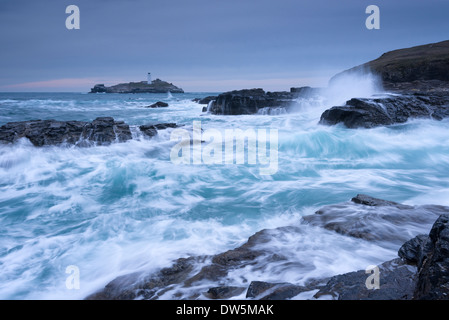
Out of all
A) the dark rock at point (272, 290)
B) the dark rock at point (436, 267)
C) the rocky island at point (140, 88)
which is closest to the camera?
the dark rock at point (436, 267)

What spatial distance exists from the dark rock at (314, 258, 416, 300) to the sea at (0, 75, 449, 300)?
1.59 ft

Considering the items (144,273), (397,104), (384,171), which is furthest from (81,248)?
(397,104)

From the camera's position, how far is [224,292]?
2.84 m

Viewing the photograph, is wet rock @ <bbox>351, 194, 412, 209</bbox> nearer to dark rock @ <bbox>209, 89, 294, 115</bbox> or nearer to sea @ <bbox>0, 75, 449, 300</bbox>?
sea @ <bbox>0, 75, 449, 300</bbox>

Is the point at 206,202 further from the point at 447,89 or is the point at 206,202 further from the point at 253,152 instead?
the point at 447,89

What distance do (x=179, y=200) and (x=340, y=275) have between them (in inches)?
179

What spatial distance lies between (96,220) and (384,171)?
8.25 m

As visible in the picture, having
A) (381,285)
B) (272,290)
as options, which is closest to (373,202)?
(381,285)

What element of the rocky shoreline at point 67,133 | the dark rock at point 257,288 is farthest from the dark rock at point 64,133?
the dark rock at point 257,288

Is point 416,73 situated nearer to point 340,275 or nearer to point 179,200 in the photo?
point 179,200

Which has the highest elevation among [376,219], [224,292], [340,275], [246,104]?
[246,104]

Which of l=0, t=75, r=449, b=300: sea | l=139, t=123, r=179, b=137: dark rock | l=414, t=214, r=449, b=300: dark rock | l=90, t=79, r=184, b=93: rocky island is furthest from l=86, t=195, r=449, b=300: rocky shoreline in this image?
l=90, t=79, r=184, b=93: rocky island

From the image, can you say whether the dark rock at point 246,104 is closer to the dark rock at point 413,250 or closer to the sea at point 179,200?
the sea at point 179,200

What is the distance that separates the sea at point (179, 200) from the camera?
3725mm
